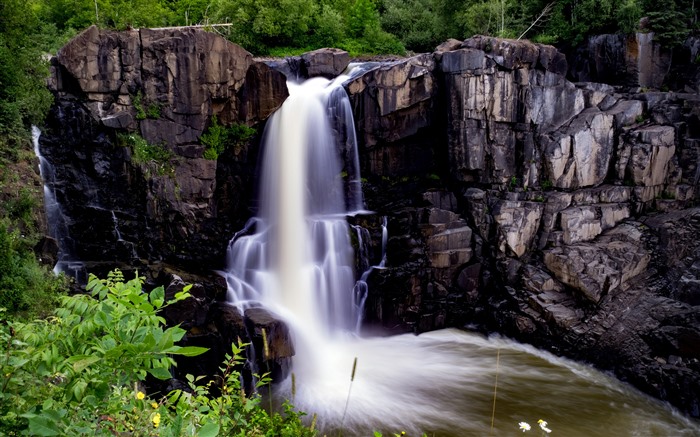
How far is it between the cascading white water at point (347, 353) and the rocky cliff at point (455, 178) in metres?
0.82

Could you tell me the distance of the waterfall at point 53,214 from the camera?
1398 centimetres

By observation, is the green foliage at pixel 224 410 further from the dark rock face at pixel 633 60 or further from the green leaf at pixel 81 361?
the dark rock face at pixel 633 60

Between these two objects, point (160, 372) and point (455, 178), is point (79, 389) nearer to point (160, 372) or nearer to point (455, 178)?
point (160, 372)

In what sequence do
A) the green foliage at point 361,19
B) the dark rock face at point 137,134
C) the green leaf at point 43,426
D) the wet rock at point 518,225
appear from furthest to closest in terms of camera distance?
1. the green foliage at point 361,19
2. the wet rock at point 518,225
3. the dark rock face at point 137,134
4. the green leaf at point 43,426

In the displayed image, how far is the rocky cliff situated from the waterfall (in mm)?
232

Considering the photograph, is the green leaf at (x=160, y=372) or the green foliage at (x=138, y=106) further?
the green foliage at (x=138, y=106)

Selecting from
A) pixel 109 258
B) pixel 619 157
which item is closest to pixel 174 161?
pixel 109 258

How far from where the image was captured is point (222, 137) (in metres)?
15.7

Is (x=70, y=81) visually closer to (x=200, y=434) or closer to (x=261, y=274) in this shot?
(x=261, y=274)

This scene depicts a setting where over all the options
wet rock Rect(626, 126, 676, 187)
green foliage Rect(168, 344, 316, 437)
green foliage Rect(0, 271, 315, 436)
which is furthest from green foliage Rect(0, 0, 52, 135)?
wet rock Rect(626, 126, 676, 187)

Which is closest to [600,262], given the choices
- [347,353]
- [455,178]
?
[455,178]

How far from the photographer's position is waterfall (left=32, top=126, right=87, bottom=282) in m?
14.0

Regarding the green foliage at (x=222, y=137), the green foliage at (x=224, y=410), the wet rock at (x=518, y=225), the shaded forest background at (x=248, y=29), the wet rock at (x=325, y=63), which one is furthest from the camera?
the wet rock at (x=325, y=63)

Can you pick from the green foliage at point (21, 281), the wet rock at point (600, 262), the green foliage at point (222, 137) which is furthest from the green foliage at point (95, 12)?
the wet rock at point (600, 262)
